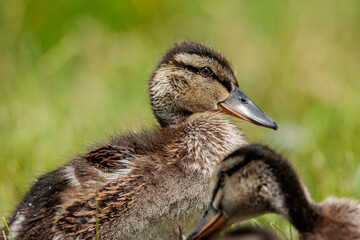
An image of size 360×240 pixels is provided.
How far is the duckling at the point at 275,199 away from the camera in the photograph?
3.01 meters

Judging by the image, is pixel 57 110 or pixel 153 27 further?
pixel 153 27

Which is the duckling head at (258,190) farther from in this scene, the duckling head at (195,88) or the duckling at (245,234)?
the duckling head at (195,88)

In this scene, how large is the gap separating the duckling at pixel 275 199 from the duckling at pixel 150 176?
410 mm

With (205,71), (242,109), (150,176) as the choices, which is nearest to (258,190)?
(150,176)

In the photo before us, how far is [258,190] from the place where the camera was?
307 cm

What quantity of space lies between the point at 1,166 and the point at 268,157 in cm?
290

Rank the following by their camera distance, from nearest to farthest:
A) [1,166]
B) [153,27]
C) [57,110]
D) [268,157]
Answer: [268,157] < [1,166] < [57,110] < [153,27]

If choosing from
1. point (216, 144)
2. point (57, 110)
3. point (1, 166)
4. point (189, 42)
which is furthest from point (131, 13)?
point (216, 144)

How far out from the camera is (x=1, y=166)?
5.37 meters

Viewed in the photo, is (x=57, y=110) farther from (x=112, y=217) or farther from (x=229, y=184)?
(x=229, y=184)

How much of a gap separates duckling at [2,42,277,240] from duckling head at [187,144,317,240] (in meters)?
0.38

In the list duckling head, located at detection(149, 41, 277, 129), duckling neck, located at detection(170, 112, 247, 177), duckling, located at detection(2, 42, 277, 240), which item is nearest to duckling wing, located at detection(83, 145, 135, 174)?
duckling, located at detection(2, 42, 277, 240)

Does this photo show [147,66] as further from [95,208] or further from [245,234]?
[245,234]

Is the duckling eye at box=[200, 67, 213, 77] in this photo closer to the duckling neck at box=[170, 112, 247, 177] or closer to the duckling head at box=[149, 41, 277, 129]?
the duckling head at box=[149, 41, 277, 129]
